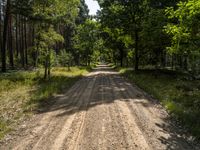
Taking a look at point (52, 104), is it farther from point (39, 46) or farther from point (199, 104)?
point (39, 46)

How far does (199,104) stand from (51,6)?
16.1m

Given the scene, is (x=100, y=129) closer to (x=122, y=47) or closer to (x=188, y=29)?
(x=188, y=29)

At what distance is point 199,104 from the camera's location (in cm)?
1506

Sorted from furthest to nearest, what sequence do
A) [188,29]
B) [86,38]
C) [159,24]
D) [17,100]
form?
1. [86,38]
2. [159,24]
3. [17,100]
4. [188,29]

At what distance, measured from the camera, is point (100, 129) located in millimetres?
9547

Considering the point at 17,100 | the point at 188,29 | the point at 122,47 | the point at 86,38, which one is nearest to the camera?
the point at 188,29

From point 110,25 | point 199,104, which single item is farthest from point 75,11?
point 199,104

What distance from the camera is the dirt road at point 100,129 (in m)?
8.12

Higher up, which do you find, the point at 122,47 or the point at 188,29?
the point at 122,47

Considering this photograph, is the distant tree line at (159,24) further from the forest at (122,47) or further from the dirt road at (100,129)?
the dirt road at (100,129)

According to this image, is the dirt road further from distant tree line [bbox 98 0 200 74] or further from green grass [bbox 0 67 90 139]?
distant tree line [bbox 98 0 200 74]

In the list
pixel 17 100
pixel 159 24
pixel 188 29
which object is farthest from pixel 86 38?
pixel 188 29

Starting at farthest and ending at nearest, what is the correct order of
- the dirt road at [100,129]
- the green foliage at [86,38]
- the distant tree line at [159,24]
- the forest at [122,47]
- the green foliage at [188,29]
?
the green foliage at [86,38] → the distant tree line at [159,24] → the forest at [122,47] → the green foliage at [188,29] → the dirt road at [100,129]

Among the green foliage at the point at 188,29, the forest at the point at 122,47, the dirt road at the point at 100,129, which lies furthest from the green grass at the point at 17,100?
the green foliage at the point at 188,29
